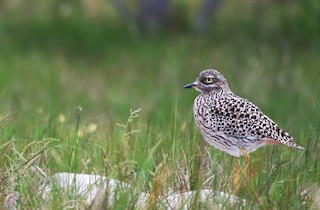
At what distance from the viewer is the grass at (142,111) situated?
15.3ft

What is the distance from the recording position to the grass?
4.65m

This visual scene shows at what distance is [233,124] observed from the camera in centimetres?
459

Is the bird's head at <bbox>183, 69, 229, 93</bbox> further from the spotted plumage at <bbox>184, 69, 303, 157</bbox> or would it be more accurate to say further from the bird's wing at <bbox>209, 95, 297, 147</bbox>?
the bird's wing at <bbox>209, 95, 297, 147</bbox>

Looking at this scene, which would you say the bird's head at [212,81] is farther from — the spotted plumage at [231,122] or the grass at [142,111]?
the grass at [142,111]

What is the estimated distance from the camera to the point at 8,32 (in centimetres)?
1371

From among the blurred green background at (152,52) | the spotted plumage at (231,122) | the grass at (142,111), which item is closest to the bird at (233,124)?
the spotted plumage at (231,122)

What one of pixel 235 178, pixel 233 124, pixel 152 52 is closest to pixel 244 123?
pixel 233 124

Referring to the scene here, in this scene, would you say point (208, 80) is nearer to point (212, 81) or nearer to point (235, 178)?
point (212, 81)

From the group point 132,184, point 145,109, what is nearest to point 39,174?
point 132,184

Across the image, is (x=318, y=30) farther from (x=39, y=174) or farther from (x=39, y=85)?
(x=39, y=174)

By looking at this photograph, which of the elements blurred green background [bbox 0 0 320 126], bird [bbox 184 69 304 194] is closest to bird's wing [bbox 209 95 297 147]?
bird [bbox 184 69 304 194]

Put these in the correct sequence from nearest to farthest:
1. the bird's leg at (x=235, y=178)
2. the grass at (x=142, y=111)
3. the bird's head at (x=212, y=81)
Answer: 1. the bird's leg at (x=235, y=178)
2. the grass at (x=142, y=111)
3. the bird's head at (x=212, y=81)

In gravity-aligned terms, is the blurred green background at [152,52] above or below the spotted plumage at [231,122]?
below

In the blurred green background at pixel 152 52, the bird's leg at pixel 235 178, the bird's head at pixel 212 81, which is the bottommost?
the blurred green background at pixel 152 52
